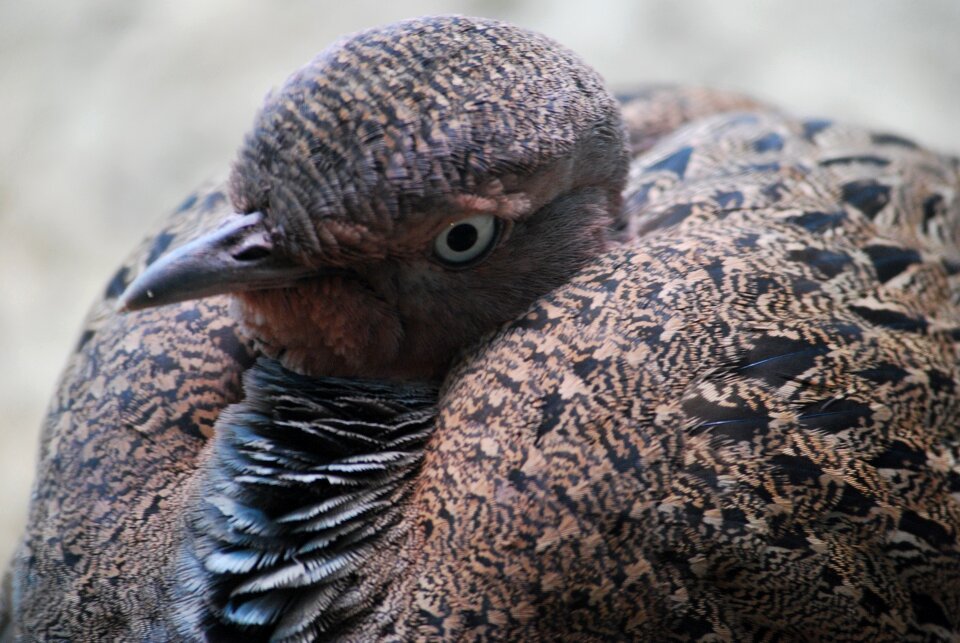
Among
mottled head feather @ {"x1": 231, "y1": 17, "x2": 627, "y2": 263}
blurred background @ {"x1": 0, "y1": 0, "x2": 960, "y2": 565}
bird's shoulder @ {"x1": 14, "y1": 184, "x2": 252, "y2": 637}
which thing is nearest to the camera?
mottled head feather @ {"x1": 231, "y1": 17, "x2": 627, "y2": 263}

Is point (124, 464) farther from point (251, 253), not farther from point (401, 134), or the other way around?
point (401, 134)

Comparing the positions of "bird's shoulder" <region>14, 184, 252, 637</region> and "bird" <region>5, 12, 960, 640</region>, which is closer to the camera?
"bird" <region>5, 12, 960, 640</region>

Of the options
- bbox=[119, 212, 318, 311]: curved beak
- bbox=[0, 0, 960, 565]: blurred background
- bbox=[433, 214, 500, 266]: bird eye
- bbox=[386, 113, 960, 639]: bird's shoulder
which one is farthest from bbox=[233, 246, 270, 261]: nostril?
bbox=[0, 0, 960, 565]: blurred background

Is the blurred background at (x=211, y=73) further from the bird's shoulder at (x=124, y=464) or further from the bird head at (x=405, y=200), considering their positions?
the bird head at (x=405, y=200)

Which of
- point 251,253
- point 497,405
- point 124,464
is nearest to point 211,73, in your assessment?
point 124,464

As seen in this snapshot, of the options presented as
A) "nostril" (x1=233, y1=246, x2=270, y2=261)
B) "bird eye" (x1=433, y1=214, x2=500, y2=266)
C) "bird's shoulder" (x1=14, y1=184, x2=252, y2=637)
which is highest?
"nostril" (x1=233, y1=246, x2=270, y2=261)

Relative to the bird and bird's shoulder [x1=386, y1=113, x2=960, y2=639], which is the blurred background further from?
bird's shoulder [x1=386, y1=113, x2=960, y2=639]

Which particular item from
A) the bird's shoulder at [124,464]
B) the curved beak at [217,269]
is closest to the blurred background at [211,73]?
the bird's shoulder at [124,464]

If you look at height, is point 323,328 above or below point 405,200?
below
